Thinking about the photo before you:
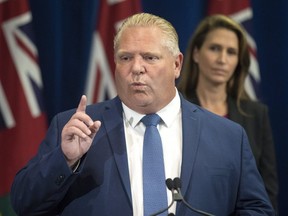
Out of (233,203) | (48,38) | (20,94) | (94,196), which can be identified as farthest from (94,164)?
(48,38)

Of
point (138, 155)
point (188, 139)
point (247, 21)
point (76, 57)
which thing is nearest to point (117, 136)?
point (138, 155)

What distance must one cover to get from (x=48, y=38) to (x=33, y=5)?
190 millimetres

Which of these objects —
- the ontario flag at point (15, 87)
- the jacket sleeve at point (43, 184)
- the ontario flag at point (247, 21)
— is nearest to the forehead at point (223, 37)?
the ontario flag at point (247, 21)

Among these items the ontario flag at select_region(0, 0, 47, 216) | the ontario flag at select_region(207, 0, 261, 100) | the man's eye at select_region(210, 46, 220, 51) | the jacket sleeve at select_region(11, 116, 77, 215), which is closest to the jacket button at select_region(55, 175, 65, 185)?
the jacket sleeve at select_region(11, 116, 77, 215)

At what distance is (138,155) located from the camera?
1.90 metres

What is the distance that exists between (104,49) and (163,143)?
1.57 meters

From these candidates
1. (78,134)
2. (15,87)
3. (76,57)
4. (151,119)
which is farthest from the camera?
(76,57)

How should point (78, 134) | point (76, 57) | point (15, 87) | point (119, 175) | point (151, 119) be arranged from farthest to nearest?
1. point (76, 57)
2. point (15, 87)
3. point (151, 119)
4. point (119, 175)
5. point (78, 134)

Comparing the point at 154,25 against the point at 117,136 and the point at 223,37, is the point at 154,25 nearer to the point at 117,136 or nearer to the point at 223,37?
the point at 117,136

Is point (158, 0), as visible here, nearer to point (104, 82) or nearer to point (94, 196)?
point (104, 82)

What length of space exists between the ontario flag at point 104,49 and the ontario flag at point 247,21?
49 cm

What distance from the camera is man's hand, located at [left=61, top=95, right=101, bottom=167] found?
5.46 feet

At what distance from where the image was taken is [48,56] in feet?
10.6

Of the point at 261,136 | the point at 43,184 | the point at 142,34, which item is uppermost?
the point at 142,34
